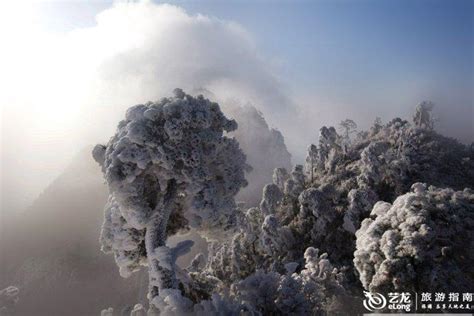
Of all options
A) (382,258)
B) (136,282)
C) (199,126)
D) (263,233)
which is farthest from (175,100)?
(136,282)

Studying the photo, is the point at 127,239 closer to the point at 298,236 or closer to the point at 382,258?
the point at 382,258

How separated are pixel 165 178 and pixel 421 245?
12.0m

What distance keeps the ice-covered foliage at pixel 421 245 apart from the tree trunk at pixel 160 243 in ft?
30.7

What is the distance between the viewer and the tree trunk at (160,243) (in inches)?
795

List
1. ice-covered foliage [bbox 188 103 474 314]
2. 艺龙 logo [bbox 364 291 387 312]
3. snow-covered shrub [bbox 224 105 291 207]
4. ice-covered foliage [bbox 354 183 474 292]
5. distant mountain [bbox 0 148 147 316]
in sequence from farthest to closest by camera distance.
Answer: snow-covered shrub [bbox 224 105 291 207] → distant mountain [bbox 0 148 147 316] → ice-covered foliage [bbox 188 103 474 314] → ice-covered foliage [bbox 354 183 474 292] → 艺龙 logo [bbox 364 291 387 312]

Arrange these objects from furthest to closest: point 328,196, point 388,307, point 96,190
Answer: point 96,190 < point 328,196 < point 388,307

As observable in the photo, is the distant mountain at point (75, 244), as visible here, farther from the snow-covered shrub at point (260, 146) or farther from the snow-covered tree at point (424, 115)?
the snow-covered tree at point (424, 115)

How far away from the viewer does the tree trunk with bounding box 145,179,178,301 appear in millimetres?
20203

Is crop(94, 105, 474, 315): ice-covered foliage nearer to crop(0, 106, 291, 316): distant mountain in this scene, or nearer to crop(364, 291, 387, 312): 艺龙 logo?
crop(364, 291, 387, 312): 艺龙 logo

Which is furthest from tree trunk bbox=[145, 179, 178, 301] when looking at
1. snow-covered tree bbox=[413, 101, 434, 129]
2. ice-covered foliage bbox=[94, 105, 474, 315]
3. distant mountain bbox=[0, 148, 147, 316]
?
snow-covered tree bbox=[413, 101, 434, 129]

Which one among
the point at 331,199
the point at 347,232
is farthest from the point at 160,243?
the point at 331,199

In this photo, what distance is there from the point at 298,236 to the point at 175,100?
2876cm

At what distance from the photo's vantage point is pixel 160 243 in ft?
68.5

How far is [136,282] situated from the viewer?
6259cm
